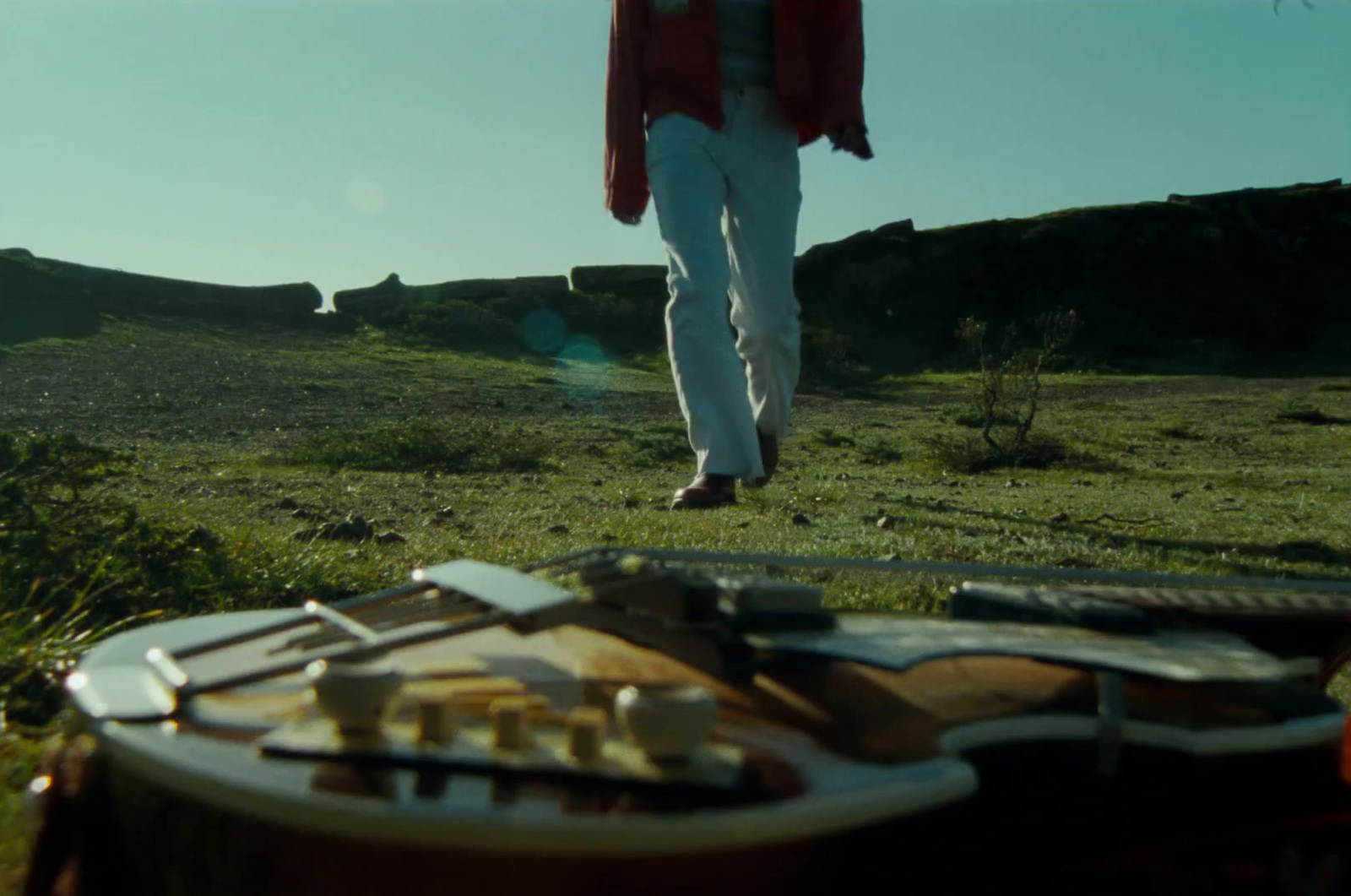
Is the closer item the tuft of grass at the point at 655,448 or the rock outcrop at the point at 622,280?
the tuft of grass at the point at 655,448

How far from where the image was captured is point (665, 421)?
10719 mm

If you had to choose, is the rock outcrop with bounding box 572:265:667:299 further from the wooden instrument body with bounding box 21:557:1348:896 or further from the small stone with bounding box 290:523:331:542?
the wooden instrument body with bounding box 21:557:1348:896

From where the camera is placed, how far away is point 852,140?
3.54 meters

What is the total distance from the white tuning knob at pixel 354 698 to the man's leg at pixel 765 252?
2856mm

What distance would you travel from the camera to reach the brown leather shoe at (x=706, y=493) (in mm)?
3441

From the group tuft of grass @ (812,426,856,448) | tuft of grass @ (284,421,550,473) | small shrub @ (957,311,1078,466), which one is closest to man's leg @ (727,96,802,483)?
tuft of grass @ (284,421,550,473)

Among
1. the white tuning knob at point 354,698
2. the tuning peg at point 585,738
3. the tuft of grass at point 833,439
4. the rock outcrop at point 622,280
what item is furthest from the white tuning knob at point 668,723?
the rock outcrop at point 622,280

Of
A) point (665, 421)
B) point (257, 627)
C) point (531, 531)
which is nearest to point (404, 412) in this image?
point (665, 421)

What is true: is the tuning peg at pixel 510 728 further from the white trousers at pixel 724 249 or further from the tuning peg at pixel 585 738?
the white trousers at pixel 724 249

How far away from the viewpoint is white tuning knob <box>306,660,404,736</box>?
2.35 ft

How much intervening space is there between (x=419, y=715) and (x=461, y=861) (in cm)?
12

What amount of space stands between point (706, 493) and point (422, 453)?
12.9 feet

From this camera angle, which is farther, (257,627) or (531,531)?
(531,531)

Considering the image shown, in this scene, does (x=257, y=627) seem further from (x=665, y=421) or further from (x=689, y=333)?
(x=665, y=421)
